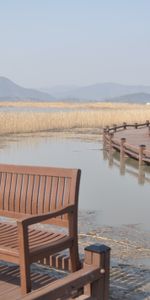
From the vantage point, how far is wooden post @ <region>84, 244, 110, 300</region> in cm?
357

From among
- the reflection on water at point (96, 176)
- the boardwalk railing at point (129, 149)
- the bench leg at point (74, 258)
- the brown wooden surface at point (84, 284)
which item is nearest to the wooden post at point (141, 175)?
the reflection on water at point (96, 176)

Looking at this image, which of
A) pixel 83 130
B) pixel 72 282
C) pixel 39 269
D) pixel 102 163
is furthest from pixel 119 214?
→ pixel 83 130

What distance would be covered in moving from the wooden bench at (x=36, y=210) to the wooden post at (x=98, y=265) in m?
0.50

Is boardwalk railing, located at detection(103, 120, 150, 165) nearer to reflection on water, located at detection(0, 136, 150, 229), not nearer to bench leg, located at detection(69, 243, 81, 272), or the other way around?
reflection on water, located at detection(0, 136, 150, 229)

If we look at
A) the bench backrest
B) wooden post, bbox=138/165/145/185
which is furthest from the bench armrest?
wooden post, bbox=138/165/145/185

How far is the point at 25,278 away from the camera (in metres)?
3.80

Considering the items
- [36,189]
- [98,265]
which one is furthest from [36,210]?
[98,265]

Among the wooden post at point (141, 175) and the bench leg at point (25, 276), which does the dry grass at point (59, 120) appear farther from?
the bench leg at point (25, 276)

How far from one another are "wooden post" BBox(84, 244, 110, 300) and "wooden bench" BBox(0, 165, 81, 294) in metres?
0.50

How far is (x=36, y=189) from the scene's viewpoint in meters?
4.89

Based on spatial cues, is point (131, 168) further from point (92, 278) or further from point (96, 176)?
point (92, 278)

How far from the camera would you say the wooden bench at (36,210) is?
12.7ft

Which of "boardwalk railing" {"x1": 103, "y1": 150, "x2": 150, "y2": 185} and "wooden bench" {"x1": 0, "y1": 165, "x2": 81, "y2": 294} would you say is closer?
"wooden bench" {"x1": 0, "y1": 165, "x2": 81, "y2": 294}

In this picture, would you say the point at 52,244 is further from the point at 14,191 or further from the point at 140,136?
the point at 140,136
